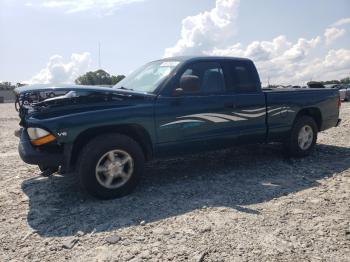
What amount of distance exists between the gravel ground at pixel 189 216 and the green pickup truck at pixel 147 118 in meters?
0.47

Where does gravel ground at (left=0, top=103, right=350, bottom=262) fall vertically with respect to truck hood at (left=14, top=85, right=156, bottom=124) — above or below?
below

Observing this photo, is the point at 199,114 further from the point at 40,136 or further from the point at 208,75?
the point at 40,136

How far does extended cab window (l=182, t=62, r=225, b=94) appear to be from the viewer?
548cm

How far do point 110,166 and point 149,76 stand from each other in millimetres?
1677

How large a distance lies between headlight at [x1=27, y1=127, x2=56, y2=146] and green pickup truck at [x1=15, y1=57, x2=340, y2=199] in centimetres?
1

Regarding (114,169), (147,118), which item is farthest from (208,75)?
(114,169)

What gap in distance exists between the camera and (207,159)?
6812 mm

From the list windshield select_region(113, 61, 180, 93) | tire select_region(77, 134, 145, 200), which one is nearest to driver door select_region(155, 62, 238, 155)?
windshield select_region(113, 61, 180, 93)

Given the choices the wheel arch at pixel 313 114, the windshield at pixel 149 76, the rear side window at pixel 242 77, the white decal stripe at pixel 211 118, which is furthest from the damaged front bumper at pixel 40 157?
the wheel arch at pixel 313 114

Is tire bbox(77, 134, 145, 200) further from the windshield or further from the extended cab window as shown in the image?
the extended cab window

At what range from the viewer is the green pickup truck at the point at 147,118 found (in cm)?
440

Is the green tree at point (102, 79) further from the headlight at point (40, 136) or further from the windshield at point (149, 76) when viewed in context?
the headlight at point (40, 136)

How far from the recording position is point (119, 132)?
4.82 meters

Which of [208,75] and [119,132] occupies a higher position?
[208,75]
